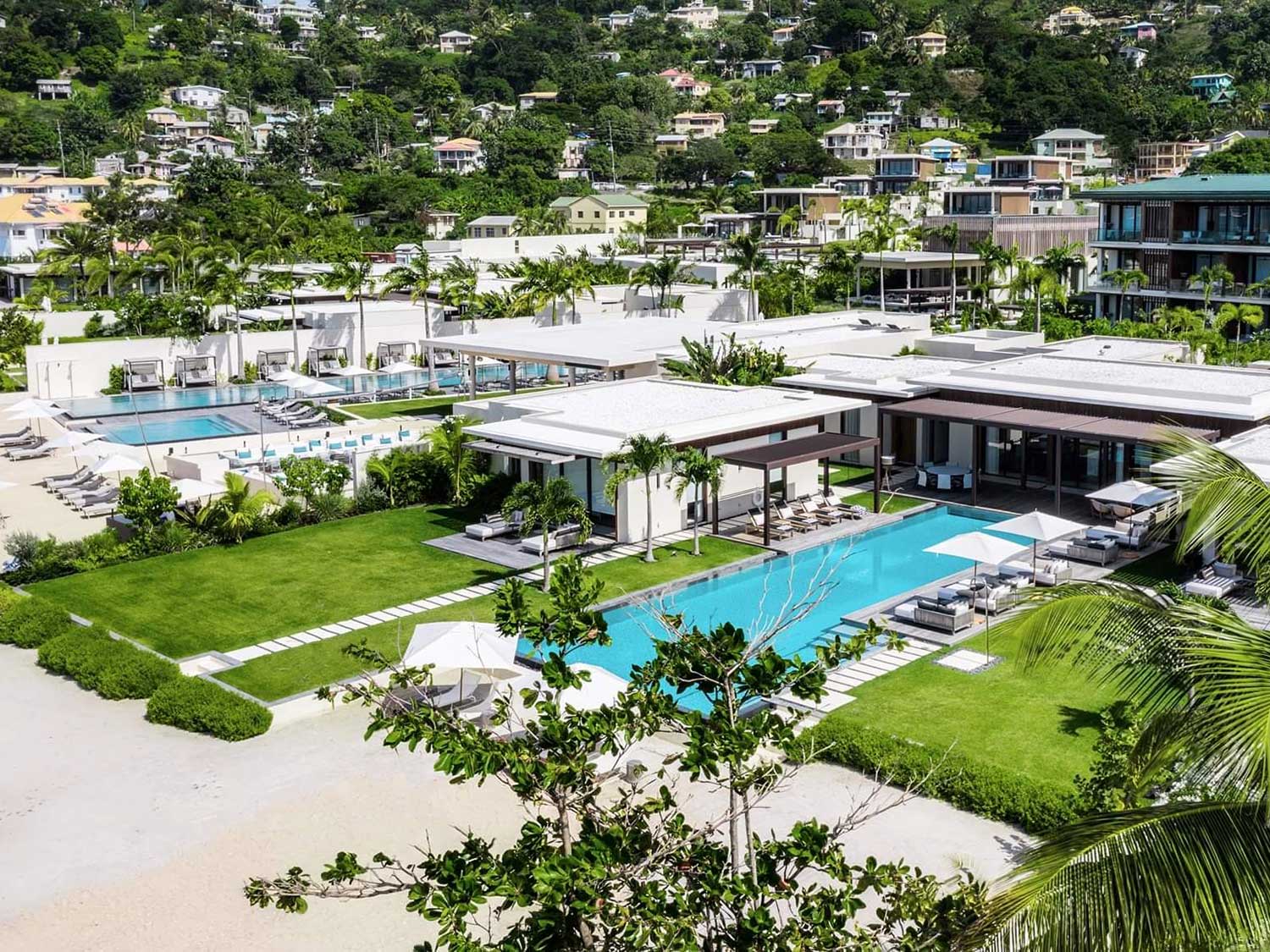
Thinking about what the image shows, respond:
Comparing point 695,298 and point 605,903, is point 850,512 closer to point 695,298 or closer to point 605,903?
point 605,903

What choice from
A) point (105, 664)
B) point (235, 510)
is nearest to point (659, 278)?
point (235, 510)

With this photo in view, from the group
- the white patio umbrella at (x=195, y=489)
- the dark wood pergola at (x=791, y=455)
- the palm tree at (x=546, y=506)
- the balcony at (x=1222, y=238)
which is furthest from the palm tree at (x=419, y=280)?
the balcony at (x=1222, y=238)

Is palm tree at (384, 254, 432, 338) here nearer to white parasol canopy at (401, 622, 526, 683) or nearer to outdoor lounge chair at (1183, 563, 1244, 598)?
outdoor lounge chair at (1183, 563, 1244, 598)

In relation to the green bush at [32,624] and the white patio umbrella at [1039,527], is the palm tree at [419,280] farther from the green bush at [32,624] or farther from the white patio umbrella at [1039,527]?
the white patio umbrella at [1039,527]

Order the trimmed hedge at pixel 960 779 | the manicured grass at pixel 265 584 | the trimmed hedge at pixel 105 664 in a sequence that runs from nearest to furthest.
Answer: the trimmed hedge at pixel 960 779
the trimmed hedge at pixel 105 664
the manicured grass at pixel 265 584

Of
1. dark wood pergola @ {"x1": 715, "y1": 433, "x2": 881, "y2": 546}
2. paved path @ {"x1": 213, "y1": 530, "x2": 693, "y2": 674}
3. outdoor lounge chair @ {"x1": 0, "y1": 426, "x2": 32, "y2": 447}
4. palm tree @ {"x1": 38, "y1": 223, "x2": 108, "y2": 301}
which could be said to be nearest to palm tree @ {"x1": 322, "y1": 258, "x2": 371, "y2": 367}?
outdoor lounge chair @ {"x1": 0, "y1": 426, "x2": 32, "y2": 447}
